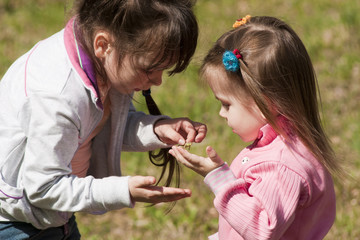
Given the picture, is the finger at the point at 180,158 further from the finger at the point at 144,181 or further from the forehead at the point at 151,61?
the forehead at the point at 151,61

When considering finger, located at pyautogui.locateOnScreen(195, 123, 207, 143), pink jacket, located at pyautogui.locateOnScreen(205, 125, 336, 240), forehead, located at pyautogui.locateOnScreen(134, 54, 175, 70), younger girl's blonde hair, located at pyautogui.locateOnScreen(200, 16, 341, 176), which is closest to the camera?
pink jacket, located at pyautogui.locateOnScreen(205, 125, 336, 240)

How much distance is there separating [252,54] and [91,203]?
0.82m

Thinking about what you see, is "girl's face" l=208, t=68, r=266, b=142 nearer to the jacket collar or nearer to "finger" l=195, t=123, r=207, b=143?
"finger" l=195, t=123, r=207, b=143

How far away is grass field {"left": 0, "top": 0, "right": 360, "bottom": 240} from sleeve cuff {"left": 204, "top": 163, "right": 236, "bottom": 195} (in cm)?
53

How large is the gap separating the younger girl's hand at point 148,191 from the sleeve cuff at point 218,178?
92 mm

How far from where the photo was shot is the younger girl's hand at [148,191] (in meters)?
2.10

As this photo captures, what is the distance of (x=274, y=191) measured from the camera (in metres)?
2.00

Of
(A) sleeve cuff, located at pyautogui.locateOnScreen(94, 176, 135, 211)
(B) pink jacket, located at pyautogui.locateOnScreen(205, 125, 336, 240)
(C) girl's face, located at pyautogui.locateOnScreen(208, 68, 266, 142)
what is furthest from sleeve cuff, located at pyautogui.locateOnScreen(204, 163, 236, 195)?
(A) sleeve cuff, located at pyautogui.locateOnScreen(94, 176, 135, 211)

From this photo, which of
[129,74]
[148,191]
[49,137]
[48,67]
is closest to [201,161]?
[148,191]

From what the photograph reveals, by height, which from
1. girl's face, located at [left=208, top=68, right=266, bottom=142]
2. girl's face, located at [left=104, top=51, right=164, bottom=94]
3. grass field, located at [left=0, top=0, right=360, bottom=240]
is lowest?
grass field, located at [left=0, top=0, right=360, bottom=240]

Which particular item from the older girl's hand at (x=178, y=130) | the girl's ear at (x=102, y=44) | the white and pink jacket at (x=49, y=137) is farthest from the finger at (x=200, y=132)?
the girl's ear at (x=102, y=44)

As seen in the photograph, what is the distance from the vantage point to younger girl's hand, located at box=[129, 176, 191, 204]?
210cm

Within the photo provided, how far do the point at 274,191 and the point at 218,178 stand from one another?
23 cm

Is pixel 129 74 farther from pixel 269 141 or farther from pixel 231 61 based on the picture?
pixel 269 141
